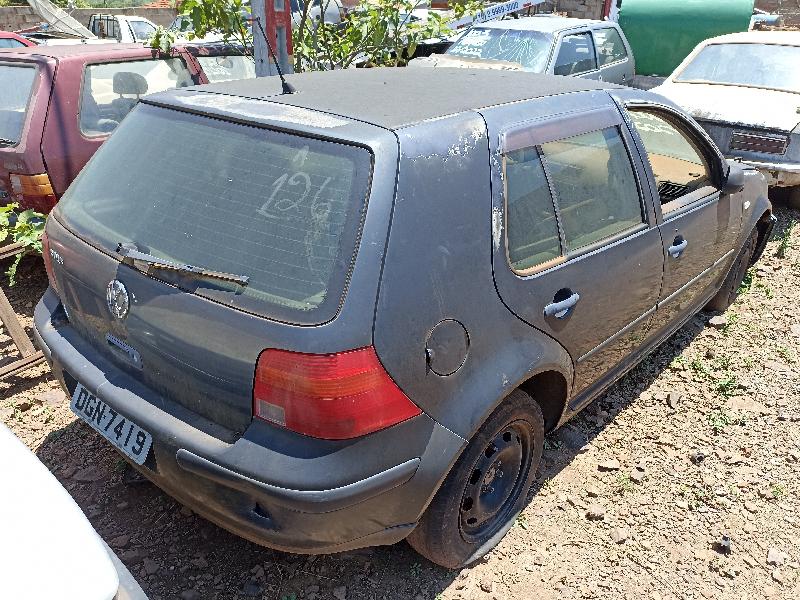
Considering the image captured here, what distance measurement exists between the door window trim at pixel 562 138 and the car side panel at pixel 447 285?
0.12m

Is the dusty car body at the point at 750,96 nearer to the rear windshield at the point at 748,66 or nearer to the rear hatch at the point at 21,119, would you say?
the rear windshield at the point at 748,66

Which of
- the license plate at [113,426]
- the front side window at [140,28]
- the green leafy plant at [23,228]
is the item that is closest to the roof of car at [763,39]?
the green leafy plant at [23,228]

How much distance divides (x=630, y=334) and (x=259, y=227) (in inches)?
72.5

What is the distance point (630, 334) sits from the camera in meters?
2.92

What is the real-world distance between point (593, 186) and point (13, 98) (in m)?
3.79

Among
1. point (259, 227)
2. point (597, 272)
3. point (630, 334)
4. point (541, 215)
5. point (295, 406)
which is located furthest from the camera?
point (630, 334)

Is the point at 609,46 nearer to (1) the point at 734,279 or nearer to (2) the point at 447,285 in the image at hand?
(1) the point at 734,279

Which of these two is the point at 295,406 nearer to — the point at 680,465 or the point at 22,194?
the point at 680,465

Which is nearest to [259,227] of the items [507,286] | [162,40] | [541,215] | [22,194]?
[507,286]

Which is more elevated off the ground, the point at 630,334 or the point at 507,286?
the point at 507,286

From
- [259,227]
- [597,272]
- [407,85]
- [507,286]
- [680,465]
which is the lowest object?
[680,465]

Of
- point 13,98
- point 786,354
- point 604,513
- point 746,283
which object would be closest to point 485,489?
point 604,513

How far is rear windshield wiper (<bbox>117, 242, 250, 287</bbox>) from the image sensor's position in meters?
1.85

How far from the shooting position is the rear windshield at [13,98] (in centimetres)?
402
